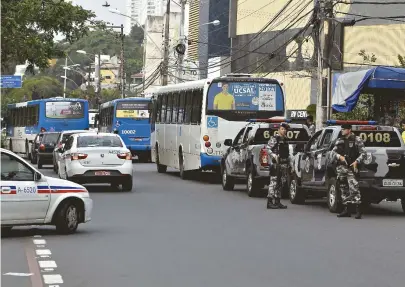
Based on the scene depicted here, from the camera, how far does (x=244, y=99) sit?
33500mm

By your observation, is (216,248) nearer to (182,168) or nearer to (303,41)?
(182,168)

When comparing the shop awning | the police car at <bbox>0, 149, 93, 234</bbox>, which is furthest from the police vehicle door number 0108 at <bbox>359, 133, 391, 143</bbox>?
the police car at <bbox>0, 149, 93, 234</bbox>

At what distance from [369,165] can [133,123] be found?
31.9 metres

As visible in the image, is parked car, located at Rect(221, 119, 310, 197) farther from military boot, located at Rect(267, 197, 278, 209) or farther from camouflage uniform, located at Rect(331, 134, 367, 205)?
camouflage uniform, located at Rect(331, 134, 367, 205)

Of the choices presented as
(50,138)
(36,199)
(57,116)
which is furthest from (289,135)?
(57,116)

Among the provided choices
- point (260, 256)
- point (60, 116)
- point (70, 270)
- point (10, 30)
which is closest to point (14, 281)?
point (70, 270)

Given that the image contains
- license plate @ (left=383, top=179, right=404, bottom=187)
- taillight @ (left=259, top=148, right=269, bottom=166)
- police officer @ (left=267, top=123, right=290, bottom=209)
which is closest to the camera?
license plate @ (left=383, top=179, right=404, bottom=187)

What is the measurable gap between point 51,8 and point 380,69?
13.3m

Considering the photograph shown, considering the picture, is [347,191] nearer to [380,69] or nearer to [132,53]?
[380,69]

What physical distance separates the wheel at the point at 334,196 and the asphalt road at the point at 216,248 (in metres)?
0.31

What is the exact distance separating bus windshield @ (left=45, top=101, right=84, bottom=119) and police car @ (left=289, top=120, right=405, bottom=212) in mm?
35067

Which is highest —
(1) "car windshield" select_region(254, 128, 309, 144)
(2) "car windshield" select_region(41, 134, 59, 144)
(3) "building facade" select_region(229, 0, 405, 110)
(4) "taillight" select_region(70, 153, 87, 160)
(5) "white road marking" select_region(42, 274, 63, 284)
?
(3) "building facade" select_region(229, 0, 405, 110)

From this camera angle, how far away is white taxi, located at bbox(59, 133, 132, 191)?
28.4 m

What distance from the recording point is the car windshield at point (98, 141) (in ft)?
95.7
